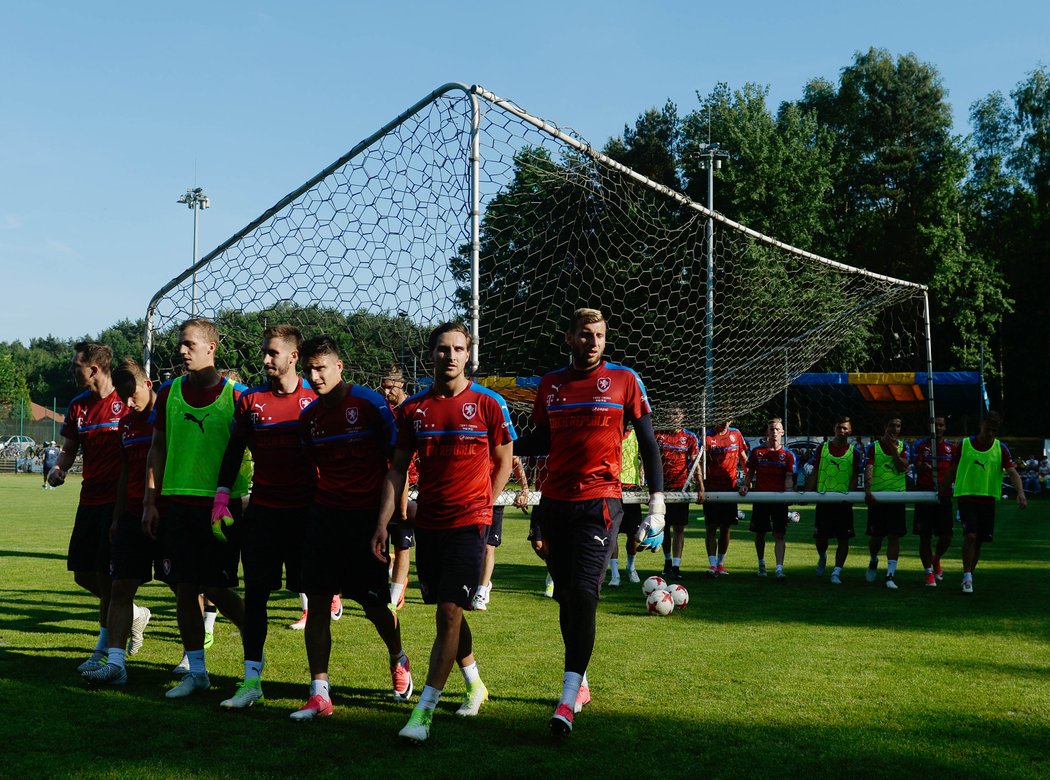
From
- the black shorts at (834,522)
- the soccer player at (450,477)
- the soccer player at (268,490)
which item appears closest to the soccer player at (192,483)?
the soccer player at (268,490)

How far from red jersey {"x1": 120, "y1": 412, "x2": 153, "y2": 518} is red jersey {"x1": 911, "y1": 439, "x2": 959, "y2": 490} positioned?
8.96 metres

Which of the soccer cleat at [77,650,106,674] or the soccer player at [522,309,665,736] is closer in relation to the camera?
the soccer player at [522,309,665,736]

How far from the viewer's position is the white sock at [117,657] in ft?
22.0

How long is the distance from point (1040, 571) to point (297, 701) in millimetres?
11901

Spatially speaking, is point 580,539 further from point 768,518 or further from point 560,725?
point 768,518

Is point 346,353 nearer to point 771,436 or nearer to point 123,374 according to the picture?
point 123,374

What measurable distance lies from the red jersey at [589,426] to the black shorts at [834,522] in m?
8.09

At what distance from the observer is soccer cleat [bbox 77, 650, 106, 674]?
6839 millimetres

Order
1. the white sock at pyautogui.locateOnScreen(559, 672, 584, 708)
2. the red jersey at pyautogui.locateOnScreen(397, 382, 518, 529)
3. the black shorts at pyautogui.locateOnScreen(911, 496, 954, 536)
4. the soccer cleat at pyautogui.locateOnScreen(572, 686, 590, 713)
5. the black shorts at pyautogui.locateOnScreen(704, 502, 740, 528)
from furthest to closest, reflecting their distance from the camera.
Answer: the black shorts at pyautogui.locateOnScreen(704, 502, 740, 528)
the black shorts at pyautogui.locateOnScreen(911, 496, 954, 536)
the soccer cleat at pyautogui.locateOnScreen(572, 686, 590, 713)
the red jersey at pyautogui.locateOnScreen(397, 382, 518, 529)
the white sock at pyautogui.locateOnScreen(559, 672, 584, 708)

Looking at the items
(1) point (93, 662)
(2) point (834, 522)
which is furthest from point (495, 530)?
(2) point (834, 522)

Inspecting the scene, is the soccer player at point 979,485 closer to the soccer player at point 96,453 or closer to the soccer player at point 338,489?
the soccer player at point 338,489

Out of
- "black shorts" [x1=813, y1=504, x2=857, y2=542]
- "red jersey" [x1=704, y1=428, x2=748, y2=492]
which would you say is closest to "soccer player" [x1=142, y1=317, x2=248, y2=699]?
"red jersey" [x1=704, y1=428, x2=748, y2=492]

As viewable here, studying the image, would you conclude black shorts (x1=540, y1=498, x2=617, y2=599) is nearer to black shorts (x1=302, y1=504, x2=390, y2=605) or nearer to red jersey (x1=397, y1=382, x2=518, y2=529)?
red jersey (x1=397, y1=382, x2=518, y2=529)

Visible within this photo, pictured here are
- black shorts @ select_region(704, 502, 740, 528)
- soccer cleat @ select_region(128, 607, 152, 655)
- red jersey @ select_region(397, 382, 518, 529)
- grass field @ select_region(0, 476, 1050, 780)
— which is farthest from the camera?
black shorts @ select_region(704, 502, 740, 528)
